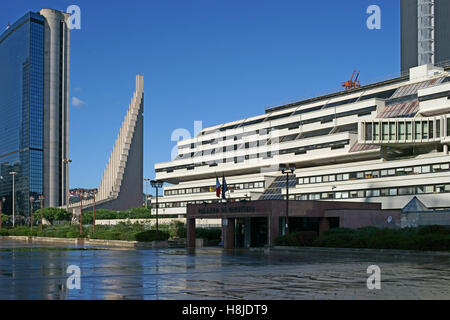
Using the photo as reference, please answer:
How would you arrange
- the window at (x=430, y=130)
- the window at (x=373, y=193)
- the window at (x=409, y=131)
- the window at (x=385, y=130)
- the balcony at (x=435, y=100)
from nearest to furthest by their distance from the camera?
the window at (x=430, y=130)
the window at (x=409, y=131)
the window at (x=385, y=130)
the balcony at (x=435, y=100)
the window at (x=373, y=193)

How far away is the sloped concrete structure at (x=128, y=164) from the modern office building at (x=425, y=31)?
7989 centimetres

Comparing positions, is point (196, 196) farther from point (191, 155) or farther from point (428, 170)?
point (428, 170)

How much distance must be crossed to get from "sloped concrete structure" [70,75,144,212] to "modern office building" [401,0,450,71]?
7989cm

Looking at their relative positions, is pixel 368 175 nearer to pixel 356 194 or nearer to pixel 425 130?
pixel 356 194

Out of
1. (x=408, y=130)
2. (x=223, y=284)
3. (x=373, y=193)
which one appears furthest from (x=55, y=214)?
(x=223, y=284)

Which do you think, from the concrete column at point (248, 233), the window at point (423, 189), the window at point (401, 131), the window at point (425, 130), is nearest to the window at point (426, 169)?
the window at point (423, 189)

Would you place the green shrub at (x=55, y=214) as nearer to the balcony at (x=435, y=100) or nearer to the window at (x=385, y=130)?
the window at (x=385, y=130)

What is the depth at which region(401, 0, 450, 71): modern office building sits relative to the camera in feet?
535

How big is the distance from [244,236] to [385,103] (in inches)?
1723

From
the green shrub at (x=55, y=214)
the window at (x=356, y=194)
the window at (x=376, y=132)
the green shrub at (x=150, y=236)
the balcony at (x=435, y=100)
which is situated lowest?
the green shrub at (x=55, y=214)

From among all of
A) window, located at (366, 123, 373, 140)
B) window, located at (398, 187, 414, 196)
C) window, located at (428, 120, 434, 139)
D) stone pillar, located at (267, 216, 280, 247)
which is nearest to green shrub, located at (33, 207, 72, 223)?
window, located at (366, 123, 373, 140)

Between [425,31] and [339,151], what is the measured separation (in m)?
92.9

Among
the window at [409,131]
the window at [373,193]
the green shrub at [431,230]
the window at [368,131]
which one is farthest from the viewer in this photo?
the window at [373,193]

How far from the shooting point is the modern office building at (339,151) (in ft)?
246
